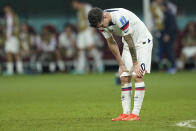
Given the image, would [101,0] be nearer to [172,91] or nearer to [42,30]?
[42,30]

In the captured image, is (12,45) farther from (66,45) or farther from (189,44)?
(189,44)

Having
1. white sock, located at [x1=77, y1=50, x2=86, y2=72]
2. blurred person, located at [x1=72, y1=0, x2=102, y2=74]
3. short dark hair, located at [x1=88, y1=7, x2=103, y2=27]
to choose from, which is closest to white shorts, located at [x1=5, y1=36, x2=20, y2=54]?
blurred person, located at [x1=72, y1=0, x2=102, y2=74]

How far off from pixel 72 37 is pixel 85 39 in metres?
1.30

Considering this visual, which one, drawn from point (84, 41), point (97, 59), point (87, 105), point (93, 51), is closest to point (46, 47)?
point (84, 41)

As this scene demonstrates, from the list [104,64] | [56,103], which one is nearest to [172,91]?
[56,103]

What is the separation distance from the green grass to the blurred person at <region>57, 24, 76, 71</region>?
16.3ft

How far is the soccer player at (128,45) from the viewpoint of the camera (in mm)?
9211

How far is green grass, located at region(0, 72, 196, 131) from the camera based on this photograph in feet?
29.9

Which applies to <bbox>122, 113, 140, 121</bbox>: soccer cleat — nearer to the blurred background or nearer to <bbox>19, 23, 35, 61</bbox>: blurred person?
the blurred background

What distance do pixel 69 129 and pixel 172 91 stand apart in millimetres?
7226

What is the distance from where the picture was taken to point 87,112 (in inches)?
436

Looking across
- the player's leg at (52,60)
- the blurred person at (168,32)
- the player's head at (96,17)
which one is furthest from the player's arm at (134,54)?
the player's leg at (52,60)

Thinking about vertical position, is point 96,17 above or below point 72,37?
above

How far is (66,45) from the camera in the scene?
2517 cm
